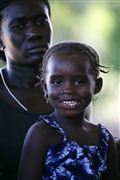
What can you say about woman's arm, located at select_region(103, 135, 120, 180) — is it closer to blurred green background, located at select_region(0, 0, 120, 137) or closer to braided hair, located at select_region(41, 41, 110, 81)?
braided hair, located at select_region(41, 41, 110, 81)

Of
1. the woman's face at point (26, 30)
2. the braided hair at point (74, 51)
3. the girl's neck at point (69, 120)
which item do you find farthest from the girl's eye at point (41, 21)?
the girl's neck at point (69, 120)

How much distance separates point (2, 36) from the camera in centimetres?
209

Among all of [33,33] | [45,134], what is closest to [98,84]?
[45,134]

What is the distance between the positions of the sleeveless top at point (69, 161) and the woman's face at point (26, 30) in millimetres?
367

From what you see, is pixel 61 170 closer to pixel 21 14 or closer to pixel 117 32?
pixel 21 14

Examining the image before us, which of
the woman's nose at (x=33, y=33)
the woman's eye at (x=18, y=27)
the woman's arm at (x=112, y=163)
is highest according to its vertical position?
the woman's eye at (x=18, y=27)

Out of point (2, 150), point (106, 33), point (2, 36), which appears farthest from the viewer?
point (106, 33)

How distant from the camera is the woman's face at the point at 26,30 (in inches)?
77.7

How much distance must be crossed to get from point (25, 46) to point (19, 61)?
0.10m

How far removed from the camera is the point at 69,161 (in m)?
1.67

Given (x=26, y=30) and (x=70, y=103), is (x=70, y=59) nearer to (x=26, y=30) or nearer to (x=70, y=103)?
(x=70, y=103)

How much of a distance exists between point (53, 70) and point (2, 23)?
481 millimetres

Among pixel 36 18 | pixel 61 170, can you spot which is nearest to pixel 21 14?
pixel 36 18

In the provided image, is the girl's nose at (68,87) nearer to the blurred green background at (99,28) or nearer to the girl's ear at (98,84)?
the girl's ear at (98,84)
